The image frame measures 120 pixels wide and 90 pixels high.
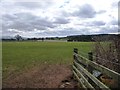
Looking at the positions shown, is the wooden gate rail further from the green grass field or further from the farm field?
the green grass field

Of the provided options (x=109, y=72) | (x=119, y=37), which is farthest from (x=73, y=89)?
(x=109, y=72)

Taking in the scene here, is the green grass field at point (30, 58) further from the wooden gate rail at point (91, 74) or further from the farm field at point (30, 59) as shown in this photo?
the wooden gate rail at point (91, 74)

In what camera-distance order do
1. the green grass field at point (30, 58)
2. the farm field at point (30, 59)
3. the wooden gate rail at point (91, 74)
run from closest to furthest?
Result: the wooden gate rail at point (91, 74)
the farm field at point (30, 59)
the green grass field at point (30, 58)

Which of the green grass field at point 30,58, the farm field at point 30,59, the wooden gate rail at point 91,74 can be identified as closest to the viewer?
the wooden gate rail at point 91,74

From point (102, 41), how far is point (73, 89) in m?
3.71

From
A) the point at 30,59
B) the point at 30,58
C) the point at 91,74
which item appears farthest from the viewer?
the point at 30,58

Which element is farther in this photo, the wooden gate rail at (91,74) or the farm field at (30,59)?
the farm field at (30,59)

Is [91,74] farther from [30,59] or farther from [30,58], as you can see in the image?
[30,58]

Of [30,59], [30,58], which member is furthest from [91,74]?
[30,58]

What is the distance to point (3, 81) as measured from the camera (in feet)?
40.2

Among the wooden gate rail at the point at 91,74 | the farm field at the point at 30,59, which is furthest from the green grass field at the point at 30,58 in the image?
the wooden gate rail at the point at 91,74

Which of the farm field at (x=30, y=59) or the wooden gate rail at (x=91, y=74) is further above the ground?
the wooden gate rail at (x=91, y=74)

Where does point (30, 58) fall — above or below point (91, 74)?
below

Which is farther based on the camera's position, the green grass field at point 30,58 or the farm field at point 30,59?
the green grass field at point 30,58
